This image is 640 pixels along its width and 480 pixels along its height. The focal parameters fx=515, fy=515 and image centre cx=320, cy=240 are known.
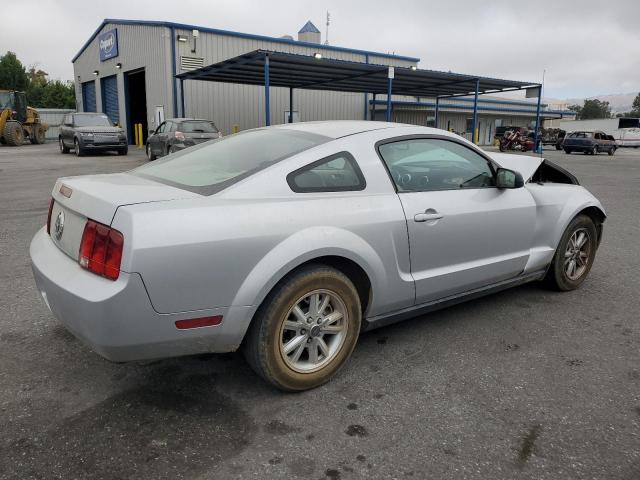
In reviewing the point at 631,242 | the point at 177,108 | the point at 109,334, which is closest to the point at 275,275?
the point at 109,334

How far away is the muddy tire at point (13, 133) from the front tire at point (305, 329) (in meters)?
29.5

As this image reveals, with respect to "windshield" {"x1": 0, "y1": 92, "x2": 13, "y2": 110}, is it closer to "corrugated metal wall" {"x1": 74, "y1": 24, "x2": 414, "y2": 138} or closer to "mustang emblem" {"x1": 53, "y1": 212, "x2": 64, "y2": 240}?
"corrugated metal wall" {"x1": 74, "y1": 24, "x2": 414, "y2": 138}

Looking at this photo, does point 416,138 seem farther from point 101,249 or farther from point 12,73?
point 12,73

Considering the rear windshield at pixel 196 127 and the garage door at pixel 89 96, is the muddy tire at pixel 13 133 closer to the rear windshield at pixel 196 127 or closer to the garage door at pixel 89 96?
the garage door at pixel 89 96

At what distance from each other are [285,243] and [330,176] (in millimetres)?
562

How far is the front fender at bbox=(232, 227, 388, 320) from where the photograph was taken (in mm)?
2434

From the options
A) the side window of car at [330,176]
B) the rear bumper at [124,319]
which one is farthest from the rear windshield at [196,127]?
the rear bumper at [124,319]

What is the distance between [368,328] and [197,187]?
1.29m

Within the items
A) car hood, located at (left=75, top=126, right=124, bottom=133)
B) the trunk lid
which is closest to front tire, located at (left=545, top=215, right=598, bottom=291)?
the trunk lid

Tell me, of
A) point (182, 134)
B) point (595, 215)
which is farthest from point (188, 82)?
point (595, 215)

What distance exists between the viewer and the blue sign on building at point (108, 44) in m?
27.5

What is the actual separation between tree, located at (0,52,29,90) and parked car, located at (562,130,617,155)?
54.0 m

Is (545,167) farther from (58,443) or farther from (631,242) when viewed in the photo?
(58,443)

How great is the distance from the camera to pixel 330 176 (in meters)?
2.88
